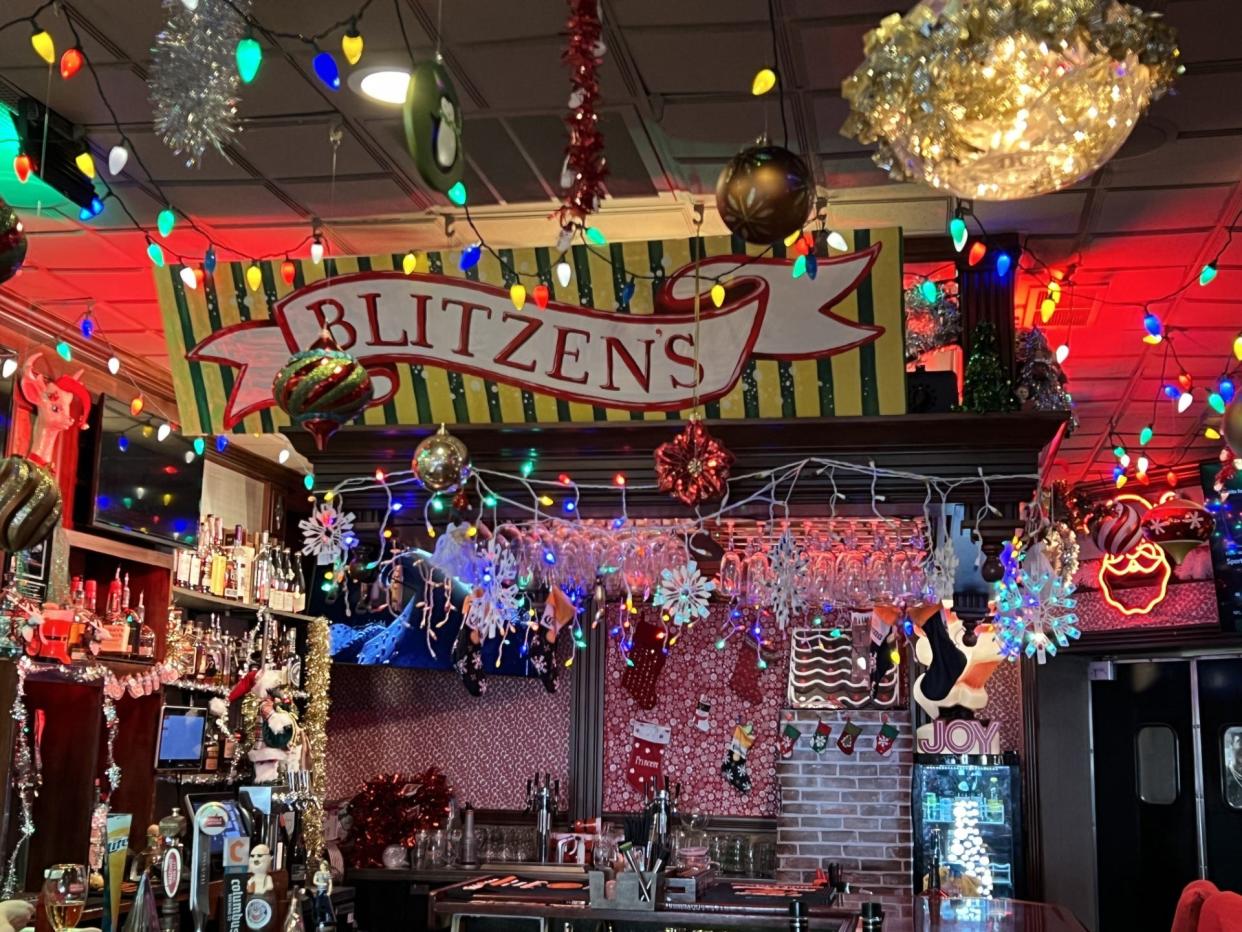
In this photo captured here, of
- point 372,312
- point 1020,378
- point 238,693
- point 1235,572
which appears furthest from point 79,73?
point 1235,572

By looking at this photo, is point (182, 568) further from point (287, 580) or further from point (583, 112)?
point (583, 112)

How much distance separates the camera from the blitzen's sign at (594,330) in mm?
4926

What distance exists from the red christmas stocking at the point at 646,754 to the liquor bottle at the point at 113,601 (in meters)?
3.82

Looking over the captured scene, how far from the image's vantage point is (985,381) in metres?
4.86

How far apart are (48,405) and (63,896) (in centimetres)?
283

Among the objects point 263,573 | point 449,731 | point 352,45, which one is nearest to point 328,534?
point 352,45

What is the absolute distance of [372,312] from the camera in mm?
5168

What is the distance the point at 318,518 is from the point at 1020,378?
281 cm

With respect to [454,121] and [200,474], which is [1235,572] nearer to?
[200,474]

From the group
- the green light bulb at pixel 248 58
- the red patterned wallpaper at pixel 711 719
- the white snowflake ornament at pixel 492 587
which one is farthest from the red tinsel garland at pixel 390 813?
the green light bulb at pixel 248 58

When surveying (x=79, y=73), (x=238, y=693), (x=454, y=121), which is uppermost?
(x=79, y=73)

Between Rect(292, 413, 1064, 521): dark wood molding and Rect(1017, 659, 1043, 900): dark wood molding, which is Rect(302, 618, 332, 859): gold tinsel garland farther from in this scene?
Rect(1017, 659, 1043, 900): dark wood molding

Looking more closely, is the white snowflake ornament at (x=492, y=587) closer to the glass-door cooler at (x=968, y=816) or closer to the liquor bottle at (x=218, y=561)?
the liquor bottle at (x=218, y=561)

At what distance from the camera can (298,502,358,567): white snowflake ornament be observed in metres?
5.18
